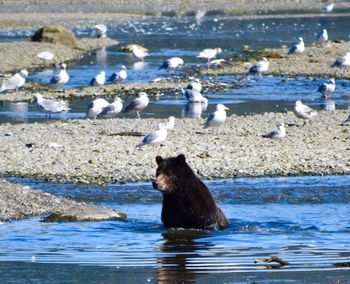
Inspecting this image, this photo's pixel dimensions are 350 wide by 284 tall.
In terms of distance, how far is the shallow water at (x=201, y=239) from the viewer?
896 cm

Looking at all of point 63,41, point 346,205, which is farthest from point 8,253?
point 63,41

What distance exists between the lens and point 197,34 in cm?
5156

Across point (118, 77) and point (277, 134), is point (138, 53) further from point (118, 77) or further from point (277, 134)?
point (277, 134)

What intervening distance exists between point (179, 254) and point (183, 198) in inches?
51.4

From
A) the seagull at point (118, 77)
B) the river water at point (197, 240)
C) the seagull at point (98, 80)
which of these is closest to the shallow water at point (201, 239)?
the river water at point (197, 240)

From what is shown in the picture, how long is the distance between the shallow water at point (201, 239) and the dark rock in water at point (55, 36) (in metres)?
27.1

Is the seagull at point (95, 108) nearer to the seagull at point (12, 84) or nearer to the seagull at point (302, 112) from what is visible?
the seagull at point (302, 112)

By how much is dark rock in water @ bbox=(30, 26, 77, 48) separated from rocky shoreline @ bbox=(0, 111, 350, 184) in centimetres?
2137

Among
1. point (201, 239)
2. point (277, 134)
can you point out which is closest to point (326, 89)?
point (277, 134)

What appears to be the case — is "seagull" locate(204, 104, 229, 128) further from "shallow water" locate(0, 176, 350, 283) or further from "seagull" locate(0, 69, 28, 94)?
"seagull" locate(0, 69, 28, 94)

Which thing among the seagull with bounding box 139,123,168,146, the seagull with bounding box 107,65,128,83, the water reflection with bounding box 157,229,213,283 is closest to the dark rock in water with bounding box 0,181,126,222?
the water reflection with bounding box 157,229,213,283

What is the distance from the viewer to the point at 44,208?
13.0 metres

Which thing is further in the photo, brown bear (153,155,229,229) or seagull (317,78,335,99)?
seagull (317,78,335,99)

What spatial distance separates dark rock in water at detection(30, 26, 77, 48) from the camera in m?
42.2
